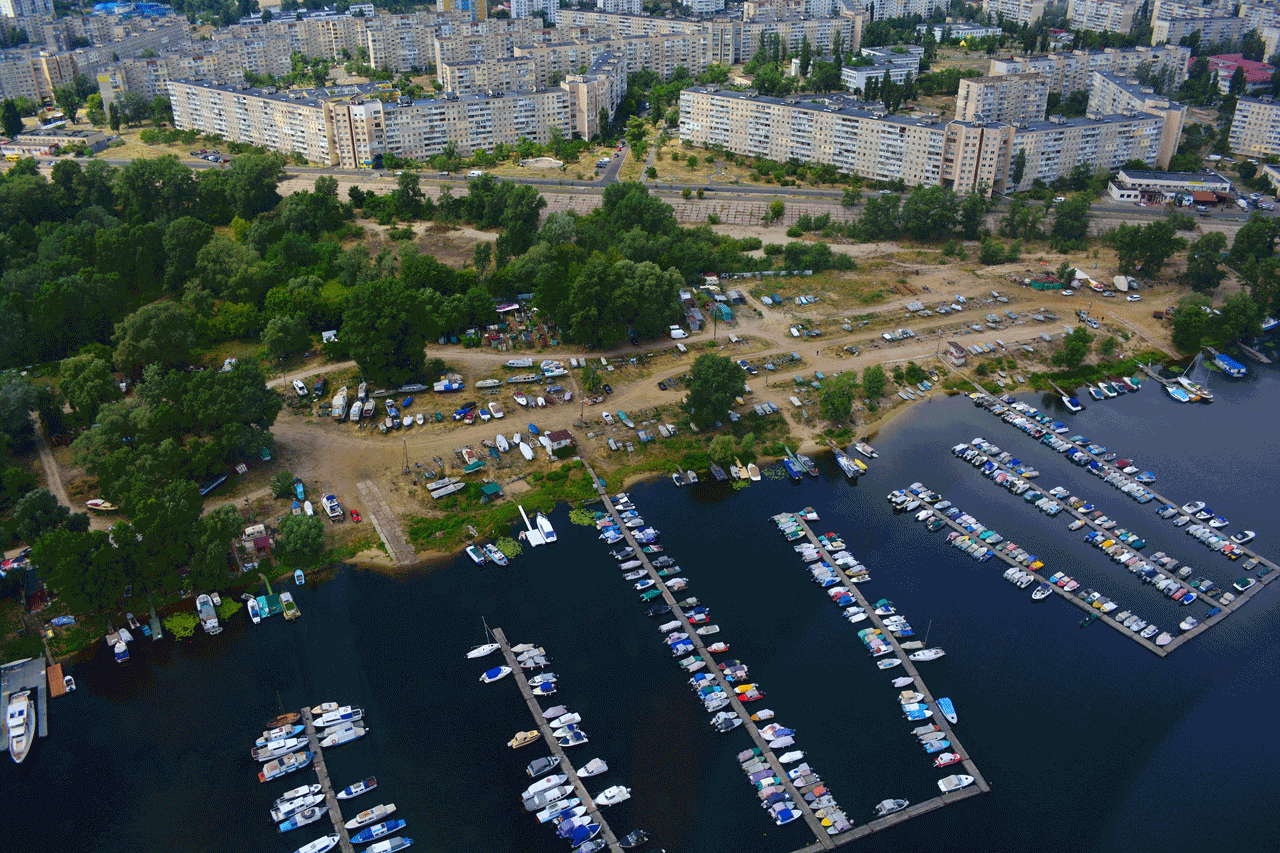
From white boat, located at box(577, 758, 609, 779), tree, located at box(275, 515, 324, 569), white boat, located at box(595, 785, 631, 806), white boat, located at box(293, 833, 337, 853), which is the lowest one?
white boat, located at box(293, 833, 337, 853)

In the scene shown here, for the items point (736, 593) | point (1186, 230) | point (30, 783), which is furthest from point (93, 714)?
point (1186, 230)

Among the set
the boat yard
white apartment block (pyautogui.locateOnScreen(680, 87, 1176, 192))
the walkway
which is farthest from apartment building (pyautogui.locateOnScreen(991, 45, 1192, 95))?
the walkway

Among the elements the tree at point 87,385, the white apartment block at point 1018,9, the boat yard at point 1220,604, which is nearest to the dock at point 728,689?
the boat yard at point 1220,604

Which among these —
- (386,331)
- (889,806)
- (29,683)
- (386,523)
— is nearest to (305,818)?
(29,683)

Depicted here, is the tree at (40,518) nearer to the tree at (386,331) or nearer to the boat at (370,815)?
the tree at (386,331)

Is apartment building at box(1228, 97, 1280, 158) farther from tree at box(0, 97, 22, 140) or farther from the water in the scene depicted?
tree at box(0, 97, 22, 140)

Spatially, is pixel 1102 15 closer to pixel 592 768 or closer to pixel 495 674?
pixel 495 674

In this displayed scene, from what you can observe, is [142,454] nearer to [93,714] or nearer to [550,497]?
[93,714]
